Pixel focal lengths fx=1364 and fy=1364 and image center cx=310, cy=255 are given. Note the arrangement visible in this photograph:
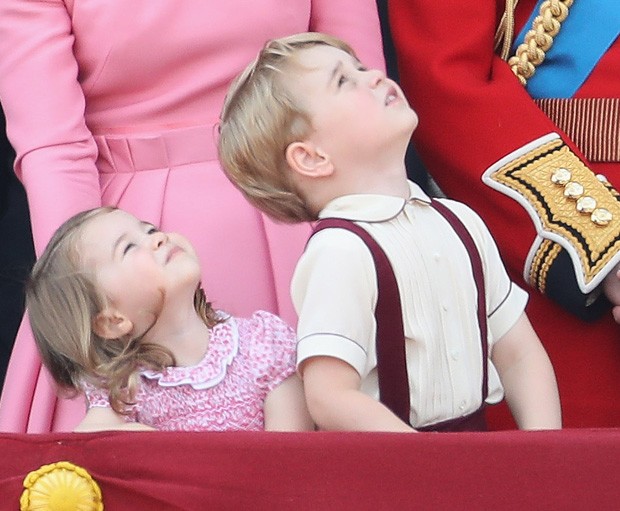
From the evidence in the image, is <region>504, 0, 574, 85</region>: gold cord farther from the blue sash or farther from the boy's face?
the boy's face

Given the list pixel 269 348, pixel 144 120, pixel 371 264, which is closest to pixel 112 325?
pixel 269 348

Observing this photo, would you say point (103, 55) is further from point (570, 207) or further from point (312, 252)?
point (570, 207)

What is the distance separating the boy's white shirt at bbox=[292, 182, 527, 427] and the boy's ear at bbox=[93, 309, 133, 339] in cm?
18

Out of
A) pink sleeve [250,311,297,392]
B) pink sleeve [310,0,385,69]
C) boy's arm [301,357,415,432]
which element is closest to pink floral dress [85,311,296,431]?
pink sleeve [250,311,297,392]

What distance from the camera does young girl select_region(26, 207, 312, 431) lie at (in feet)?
4.53

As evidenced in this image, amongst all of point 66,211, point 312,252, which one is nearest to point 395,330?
point 312,252

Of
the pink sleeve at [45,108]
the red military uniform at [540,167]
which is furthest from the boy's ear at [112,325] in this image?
the red military uniform at [540,167]

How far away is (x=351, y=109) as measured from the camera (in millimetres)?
1363

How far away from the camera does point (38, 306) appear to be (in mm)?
1403

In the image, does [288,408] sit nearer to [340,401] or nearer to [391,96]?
[340,401]

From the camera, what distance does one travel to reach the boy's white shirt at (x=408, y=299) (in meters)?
1.29

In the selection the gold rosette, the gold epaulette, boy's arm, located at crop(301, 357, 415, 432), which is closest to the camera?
the gold rosette

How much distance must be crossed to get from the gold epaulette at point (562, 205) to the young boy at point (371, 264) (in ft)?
0.39

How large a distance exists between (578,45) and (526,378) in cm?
46
